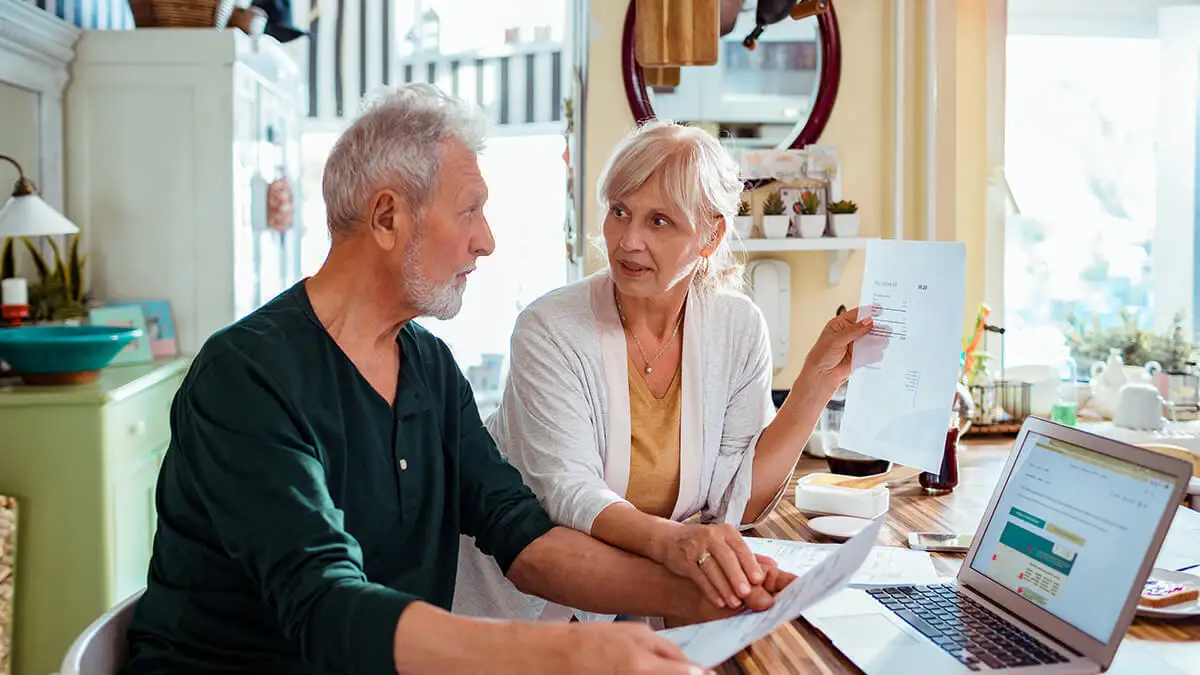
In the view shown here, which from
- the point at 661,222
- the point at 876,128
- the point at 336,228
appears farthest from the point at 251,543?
the point at 876,128

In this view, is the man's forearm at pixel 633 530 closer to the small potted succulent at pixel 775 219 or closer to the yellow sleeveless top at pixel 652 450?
the yellow sleeveless top at pixel 652 450

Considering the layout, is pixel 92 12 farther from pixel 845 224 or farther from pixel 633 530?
pixel 633 530

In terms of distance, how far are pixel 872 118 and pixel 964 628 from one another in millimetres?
2161

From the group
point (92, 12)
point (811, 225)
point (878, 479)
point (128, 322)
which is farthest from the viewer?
point (92, 12)

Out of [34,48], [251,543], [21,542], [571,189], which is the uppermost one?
[34,48]

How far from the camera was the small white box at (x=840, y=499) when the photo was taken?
74.2 inches

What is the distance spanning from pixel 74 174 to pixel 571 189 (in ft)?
5.42

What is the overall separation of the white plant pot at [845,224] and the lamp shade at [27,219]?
2.12 metres

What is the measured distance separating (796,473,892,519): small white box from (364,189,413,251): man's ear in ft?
3.08

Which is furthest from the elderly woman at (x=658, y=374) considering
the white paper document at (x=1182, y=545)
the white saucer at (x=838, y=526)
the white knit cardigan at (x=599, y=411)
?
the white paper document at (x=1182, y=545)

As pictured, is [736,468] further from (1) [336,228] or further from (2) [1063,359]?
(2) [1063,359]

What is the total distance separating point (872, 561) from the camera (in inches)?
62.4

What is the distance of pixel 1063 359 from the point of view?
11.7 feet

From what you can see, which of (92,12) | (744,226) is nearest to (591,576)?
(744,226)
